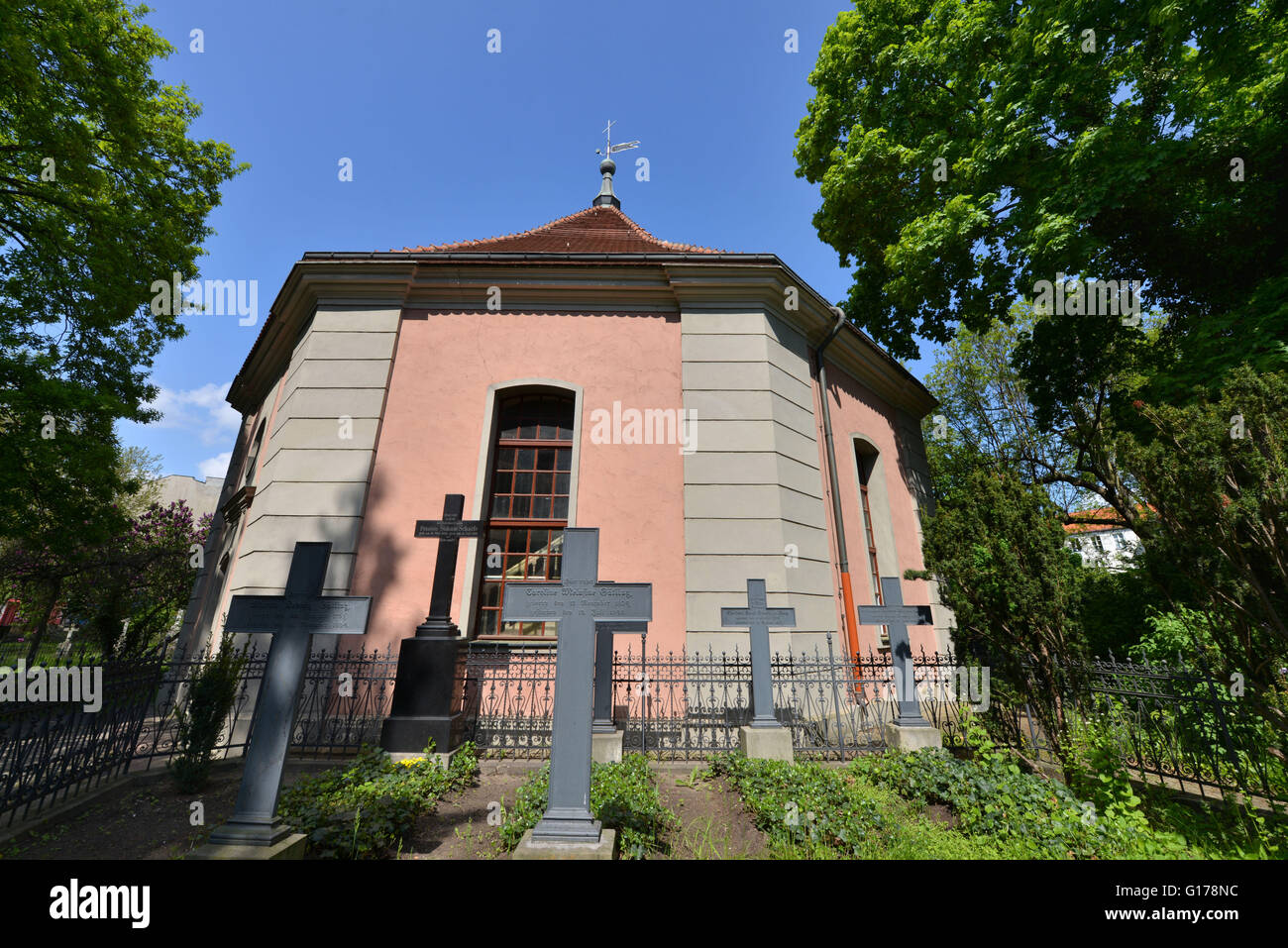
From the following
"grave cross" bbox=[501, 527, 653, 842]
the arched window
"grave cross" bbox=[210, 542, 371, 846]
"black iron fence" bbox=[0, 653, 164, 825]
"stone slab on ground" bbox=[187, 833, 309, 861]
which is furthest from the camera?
the arched window

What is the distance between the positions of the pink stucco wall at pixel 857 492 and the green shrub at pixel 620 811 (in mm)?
5314

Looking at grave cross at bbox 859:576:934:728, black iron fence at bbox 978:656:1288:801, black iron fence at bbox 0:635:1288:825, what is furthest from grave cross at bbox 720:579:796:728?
black iron fence at bbox 978:656:1288:801

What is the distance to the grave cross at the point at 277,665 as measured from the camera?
10.9 feet

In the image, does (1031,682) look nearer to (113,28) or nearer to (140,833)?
(140,833)

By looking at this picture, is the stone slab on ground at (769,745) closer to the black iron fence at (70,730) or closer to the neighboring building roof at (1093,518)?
the black iron fence at (70,730)

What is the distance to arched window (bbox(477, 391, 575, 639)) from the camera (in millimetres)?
8005

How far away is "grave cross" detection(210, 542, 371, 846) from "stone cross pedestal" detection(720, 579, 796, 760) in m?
4.40

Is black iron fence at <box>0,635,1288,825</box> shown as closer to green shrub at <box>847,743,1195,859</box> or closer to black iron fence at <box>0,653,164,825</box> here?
black iron fence at <box>0,653,164,825</box>

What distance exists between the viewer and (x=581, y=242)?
1107 centimetres

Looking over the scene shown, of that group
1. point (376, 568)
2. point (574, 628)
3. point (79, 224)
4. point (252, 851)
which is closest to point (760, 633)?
point (574, 628)

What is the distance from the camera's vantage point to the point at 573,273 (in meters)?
9.17

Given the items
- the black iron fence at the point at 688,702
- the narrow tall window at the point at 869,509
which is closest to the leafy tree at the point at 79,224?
the black iron fence at the point at 688,702

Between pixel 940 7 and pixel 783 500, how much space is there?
1069 centimetres
